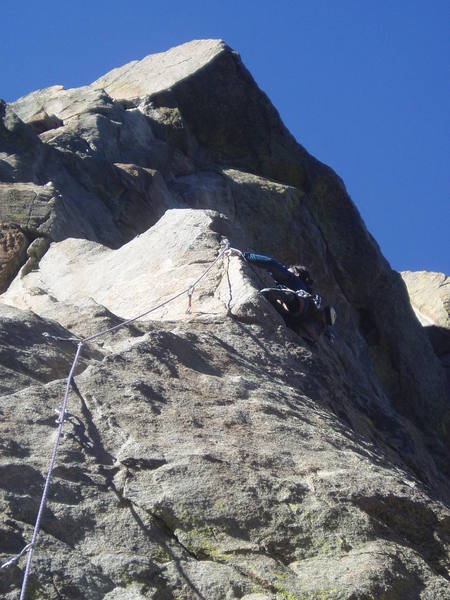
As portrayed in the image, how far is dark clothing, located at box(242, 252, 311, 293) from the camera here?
10914 millimetres

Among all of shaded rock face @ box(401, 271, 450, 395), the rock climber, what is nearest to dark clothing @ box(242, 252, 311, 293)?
the rock climber

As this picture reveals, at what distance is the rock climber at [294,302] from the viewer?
1062 centimetres

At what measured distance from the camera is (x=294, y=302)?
10.6m

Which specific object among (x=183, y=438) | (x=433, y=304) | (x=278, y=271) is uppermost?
(x=433, y=304)

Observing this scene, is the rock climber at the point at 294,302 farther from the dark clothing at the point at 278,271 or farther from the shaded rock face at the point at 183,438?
the shaded rock face at the point at 183,438

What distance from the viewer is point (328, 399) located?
31.7ft

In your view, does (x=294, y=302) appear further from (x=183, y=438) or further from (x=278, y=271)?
(x=183, y=438)

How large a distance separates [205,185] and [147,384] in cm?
1335

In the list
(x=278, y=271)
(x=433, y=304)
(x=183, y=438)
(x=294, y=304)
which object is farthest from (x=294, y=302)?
(x=433, y=304)

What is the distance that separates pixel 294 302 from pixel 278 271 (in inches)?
21.3

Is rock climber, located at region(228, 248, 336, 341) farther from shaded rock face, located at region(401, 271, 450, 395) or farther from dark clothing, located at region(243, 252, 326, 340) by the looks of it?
shaded rock face, located at region(401, 271, 450, 395)

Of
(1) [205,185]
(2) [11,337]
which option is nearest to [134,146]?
(1) [205,185]

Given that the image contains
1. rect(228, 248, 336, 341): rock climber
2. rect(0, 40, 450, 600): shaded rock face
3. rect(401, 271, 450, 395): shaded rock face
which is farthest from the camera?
rect(401, 271, 450, 395): shaded rock face

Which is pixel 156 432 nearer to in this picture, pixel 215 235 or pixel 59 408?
pixel 59 408
